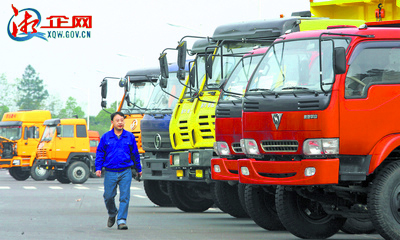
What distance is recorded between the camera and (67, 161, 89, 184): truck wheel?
36406mm

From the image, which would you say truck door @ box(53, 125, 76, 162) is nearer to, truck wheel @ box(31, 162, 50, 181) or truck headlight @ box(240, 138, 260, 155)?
truck wheel @ box(31, 162, 50, 181)

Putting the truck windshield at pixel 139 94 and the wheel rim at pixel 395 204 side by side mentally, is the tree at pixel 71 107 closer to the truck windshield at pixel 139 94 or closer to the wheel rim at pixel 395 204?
the truck windshield at pixel 139 94

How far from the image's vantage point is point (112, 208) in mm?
14125

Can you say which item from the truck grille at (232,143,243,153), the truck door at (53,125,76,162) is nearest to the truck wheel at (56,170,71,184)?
the truck door at (53,125,76,162)

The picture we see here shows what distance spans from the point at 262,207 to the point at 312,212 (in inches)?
49.4

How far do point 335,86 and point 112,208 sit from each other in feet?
15.7

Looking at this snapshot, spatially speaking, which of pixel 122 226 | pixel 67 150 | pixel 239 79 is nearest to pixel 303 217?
pixel 239 79

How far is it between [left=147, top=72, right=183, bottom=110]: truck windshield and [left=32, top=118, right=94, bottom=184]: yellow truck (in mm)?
16351

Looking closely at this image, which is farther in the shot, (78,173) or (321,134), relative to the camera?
(78,173)

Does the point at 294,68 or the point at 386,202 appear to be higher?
the point at 294,68

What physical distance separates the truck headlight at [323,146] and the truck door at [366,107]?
88 mm

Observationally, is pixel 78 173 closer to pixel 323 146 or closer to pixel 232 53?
pixel 232 53

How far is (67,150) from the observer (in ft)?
119

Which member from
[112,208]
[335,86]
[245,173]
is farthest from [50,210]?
[335,86]
